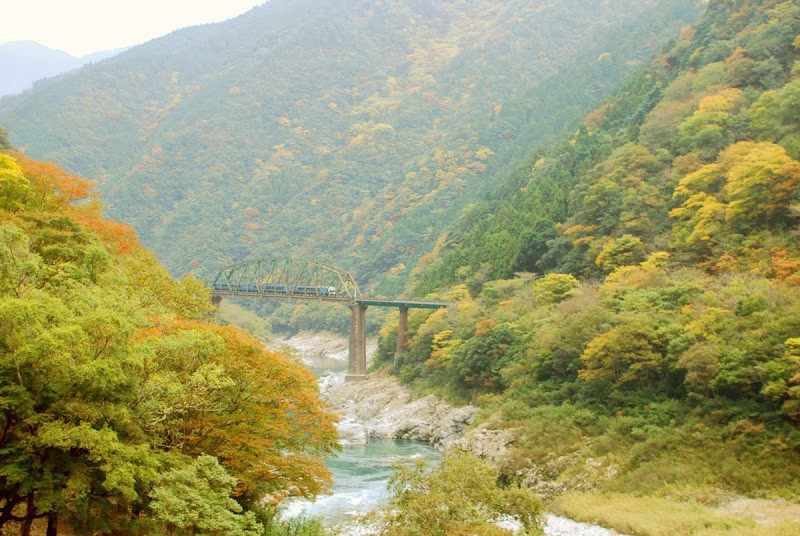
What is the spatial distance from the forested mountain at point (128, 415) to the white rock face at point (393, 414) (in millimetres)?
19385

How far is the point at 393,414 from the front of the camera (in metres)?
51.6

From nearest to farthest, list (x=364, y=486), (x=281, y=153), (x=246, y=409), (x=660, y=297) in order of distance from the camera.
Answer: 1. (x=246, y=409)
2. (x=364, y=486)
3. (x=660, y=297)
4. (x=281, y=153)

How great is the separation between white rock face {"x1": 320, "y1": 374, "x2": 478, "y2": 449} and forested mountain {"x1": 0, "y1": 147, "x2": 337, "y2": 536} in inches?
763

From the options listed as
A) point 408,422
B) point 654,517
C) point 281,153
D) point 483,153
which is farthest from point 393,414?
point 281,153

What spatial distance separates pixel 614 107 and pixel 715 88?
21.1m

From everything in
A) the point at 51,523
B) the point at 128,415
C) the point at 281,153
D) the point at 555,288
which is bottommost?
the point at 51,523

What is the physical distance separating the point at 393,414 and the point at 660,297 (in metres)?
21.0

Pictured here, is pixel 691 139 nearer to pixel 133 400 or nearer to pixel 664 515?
pixel 664 515

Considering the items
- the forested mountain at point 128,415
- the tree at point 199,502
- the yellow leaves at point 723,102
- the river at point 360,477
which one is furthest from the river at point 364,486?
the yellow leaves at point 723,102

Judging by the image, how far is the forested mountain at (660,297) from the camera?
2906 cm

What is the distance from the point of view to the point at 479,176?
13162 cm

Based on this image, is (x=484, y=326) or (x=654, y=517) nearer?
(x=654, y=517)

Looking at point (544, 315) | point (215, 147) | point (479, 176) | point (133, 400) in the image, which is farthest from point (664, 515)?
point (215, 147)

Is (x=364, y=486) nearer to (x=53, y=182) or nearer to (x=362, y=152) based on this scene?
(x=53, y=182)
